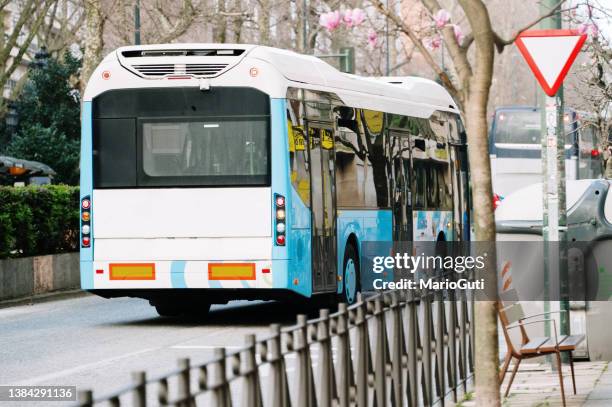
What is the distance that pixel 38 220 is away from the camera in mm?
24156

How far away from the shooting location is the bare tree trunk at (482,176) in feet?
29.3

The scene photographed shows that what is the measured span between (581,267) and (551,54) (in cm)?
215

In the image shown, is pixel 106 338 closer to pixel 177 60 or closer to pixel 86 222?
pixel 86 222

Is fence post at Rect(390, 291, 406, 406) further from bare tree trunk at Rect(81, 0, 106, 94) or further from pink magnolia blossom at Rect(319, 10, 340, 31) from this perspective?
bare tree trunk at Rect(81, 0, 106, 94)

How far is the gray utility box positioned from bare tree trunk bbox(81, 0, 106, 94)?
19553 mm

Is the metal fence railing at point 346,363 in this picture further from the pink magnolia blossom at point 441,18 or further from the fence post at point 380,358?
the pink magnolia blossom at point 441,18

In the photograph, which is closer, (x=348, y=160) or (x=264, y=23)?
(x=348, y=160)

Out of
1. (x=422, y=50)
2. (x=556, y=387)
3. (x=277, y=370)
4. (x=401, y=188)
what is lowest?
(x=556, y=387)

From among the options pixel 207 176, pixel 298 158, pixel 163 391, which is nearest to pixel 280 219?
pixel 298 158

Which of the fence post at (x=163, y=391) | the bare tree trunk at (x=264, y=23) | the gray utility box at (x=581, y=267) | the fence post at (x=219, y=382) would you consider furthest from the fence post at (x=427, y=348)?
the bare tree trunk at (x=264, y=23)

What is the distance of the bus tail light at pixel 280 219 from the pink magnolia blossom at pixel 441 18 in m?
7.82

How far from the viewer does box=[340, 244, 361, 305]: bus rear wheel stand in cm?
1903

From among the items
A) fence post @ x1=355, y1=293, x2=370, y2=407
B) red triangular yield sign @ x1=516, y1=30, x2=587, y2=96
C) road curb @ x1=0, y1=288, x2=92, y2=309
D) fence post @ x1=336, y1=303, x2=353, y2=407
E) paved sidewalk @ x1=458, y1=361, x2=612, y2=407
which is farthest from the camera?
road curb @ x1=0, y1=288, x2=92, y2=309

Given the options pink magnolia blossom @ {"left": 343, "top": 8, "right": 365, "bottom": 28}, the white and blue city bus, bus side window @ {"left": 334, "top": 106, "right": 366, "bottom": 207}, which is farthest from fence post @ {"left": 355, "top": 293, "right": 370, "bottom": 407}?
bus side window @ {"left": 334, "top": 106, "right": 366, "bottom": 207}
